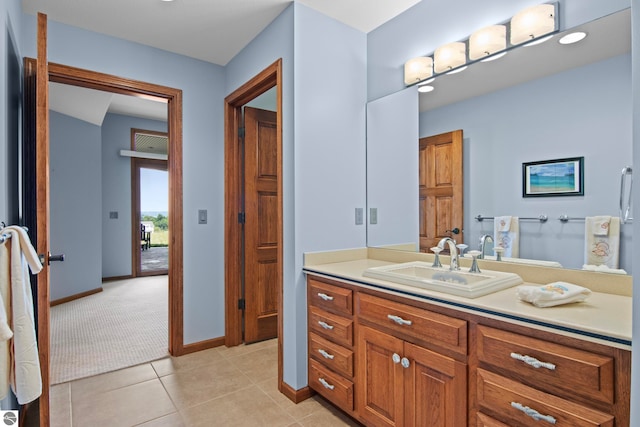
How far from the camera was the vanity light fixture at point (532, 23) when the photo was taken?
159 centimetres

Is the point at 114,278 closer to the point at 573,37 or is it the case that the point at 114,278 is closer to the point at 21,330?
the point at 21,330

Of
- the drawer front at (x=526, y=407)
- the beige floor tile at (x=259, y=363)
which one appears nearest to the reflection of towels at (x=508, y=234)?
the drawer front at (x=526, y=407)

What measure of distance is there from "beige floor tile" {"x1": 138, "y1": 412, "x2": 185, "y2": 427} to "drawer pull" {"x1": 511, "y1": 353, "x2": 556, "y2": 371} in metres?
1.76

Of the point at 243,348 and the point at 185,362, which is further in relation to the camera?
the point at 243,348

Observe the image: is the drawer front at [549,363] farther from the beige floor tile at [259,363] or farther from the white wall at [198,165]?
the white wall at [198,165]

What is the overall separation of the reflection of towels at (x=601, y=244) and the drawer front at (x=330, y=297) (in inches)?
43.7

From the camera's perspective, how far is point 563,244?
159 centimetres

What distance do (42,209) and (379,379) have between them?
1.79 metres

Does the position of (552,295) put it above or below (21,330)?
above

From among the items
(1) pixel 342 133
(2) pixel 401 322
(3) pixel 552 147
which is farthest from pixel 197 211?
(3) pixel 552 147

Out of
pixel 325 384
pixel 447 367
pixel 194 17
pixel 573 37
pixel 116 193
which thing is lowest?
pixel 325 384

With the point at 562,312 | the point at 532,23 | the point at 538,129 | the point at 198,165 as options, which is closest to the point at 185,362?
the point at 198,165

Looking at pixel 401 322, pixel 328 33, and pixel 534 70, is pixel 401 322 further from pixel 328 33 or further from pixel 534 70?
pixel 328 33

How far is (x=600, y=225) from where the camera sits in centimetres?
146
